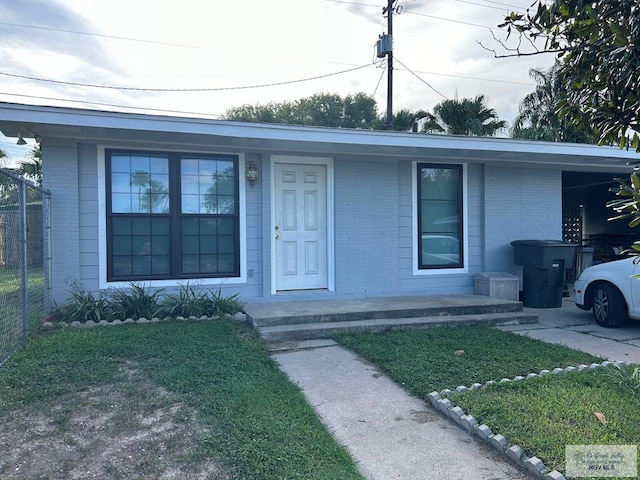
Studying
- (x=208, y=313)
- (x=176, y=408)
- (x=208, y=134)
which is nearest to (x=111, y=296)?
(x=208, y=313)

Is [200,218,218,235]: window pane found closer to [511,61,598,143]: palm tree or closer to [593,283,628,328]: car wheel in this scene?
[593,283,628,328]: car wheel

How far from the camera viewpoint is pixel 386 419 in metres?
3.50

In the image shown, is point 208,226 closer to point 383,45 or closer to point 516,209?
point 516,209

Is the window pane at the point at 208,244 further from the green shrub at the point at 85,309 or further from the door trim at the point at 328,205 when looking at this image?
the green shrub at the point at 85,309

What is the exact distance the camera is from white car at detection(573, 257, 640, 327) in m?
6.25

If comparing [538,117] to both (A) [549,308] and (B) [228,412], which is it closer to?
(A) [549,308]

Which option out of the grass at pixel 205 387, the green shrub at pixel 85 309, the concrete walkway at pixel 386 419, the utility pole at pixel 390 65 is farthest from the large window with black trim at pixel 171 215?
the utility pole at pixel 390 65

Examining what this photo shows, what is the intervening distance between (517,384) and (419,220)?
4.51 m

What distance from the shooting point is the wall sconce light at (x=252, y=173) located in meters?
7.16

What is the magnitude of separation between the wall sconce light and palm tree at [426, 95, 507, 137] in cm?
1313

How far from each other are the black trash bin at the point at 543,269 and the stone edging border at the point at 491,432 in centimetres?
354

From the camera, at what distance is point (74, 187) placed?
6.35 meters

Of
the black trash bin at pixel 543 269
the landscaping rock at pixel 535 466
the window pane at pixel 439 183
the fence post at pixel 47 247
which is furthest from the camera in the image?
the window pane at pixel 439 183

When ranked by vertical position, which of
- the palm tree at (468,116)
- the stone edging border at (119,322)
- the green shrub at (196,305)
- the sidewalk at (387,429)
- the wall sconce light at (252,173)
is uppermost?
the palm tree at (468,116)
